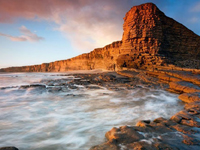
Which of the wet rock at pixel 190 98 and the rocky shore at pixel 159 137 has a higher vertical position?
the rocky shore at pixel 159 137

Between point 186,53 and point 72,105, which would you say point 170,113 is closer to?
point 72,105

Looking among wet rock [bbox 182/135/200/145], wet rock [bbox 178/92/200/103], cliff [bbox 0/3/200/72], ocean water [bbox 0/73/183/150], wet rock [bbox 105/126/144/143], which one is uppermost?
cliff [bbox 0/3/200/72]

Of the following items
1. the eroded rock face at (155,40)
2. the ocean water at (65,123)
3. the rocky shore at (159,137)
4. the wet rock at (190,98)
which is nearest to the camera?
the rocky shore at (159,137)

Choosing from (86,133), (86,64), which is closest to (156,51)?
(86,133)

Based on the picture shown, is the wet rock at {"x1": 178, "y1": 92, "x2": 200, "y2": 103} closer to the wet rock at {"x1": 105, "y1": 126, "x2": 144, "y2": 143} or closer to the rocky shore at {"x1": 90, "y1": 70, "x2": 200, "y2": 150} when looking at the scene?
the rocky shore at {"x1": 90, "y1": 70, "x2": 200, "y2": 150}

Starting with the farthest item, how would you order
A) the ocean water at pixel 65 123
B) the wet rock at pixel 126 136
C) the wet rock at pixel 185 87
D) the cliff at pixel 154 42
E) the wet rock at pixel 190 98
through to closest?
1. the cliff at pixel 154 42
2. the wet rock at pixel 185 87
3. the wet rock at pixel 190 98
4. the ocean water at pixel 65 123
5. the wet rock at pixel 126 136

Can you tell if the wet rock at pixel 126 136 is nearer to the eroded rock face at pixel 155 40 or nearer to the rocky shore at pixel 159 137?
the rocky shore at pixel 159 137

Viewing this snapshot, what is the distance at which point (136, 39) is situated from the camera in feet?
58.8

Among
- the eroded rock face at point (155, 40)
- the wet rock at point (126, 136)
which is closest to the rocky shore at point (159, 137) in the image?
the wet rock at point (126, 136)

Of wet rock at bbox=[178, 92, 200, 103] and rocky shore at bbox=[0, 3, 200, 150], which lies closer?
rocky shore at bbox=[0, 3, 200, 150]

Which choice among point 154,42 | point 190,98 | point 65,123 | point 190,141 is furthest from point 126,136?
point 154,42

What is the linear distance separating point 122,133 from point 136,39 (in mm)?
17977

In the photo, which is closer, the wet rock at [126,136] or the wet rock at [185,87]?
the wet rock at [126,136]

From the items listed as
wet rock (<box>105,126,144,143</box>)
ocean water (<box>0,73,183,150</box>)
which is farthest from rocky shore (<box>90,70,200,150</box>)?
ocean water (<box>0,73,183,150</box>)
